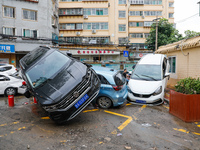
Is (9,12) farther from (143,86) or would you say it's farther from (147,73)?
(143,86)

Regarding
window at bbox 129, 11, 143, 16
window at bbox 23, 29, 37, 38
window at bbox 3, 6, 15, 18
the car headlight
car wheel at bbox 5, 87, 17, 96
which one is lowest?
car wheel at bbox 5, 87, 17, 96

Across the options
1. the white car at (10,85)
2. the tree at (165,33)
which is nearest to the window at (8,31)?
the white car at (10,85)

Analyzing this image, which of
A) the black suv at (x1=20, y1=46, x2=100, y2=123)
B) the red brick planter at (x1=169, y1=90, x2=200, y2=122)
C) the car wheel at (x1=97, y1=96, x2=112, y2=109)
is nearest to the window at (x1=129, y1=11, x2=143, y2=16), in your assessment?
the car wheel at (x1=97, y1=96, x2=112, y2=109)

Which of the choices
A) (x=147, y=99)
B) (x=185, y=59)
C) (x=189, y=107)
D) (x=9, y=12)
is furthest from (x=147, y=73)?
(x=9, y=12)

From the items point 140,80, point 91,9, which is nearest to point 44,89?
point 140,80

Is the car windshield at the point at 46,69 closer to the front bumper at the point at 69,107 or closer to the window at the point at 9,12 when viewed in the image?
the front bumper at the point at 69,107

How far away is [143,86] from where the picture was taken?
7.55 metres

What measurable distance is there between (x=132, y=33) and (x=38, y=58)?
29.7 metres

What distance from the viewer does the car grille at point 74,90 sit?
4.58 meters

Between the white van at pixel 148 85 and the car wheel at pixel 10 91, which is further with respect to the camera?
the car wheel at pixel 10 91

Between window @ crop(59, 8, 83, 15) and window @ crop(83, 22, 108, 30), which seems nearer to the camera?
window @ crop(59, 8, 83, 15)

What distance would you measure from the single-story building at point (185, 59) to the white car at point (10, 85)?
33.9ft

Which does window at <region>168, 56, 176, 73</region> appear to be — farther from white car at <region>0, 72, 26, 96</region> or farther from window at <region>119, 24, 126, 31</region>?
window at <region>119, 24, 126, 31</region>

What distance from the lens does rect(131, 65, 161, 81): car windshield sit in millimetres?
8089
